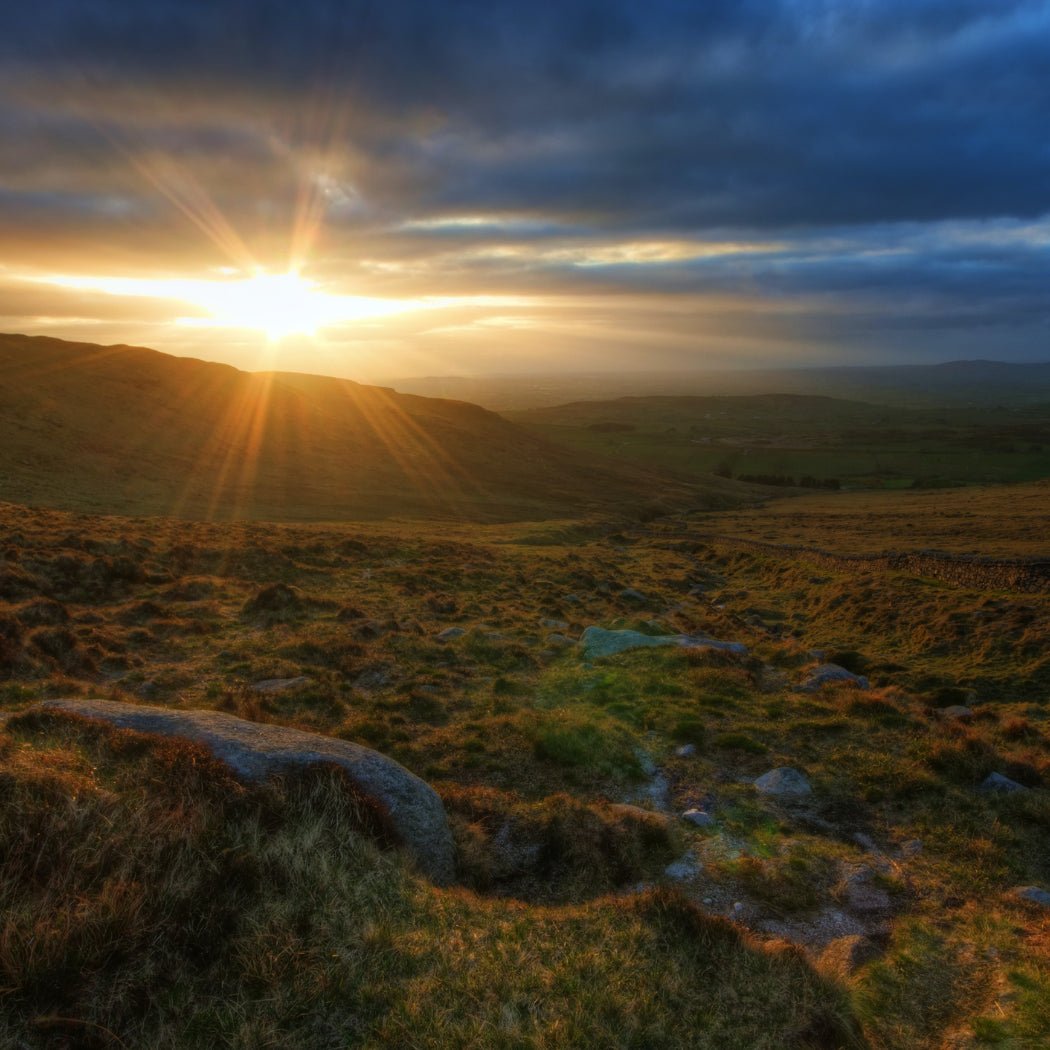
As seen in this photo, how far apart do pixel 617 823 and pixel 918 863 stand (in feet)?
13.7

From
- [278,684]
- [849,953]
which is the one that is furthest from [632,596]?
[849,953]

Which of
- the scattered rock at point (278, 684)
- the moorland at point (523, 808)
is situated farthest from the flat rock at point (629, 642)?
the scattered rock at point (278, 684)

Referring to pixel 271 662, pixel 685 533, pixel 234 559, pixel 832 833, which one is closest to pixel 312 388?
pixel 685 533

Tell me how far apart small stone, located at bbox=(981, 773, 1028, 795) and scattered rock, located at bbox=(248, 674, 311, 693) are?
41.9 feet

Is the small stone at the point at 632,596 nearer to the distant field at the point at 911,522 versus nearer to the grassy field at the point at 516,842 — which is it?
the grassy field at the point at 516,842

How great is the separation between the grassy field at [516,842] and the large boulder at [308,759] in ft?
1.25

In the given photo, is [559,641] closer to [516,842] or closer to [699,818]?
[699,818]

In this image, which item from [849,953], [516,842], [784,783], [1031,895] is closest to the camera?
[849,953]

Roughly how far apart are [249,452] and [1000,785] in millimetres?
85164

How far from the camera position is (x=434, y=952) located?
228 inches

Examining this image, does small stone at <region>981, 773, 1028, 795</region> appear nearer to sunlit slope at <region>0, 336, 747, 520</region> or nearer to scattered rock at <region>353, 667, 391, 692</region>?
scattered rock at <region>353, 667, 391, 692</region>

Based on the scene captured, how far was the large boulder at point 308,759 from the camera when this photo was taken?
7.46 m

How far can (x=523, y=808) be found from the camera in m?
9.66

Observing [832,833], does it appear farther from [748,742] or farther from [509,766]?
[509,766]
